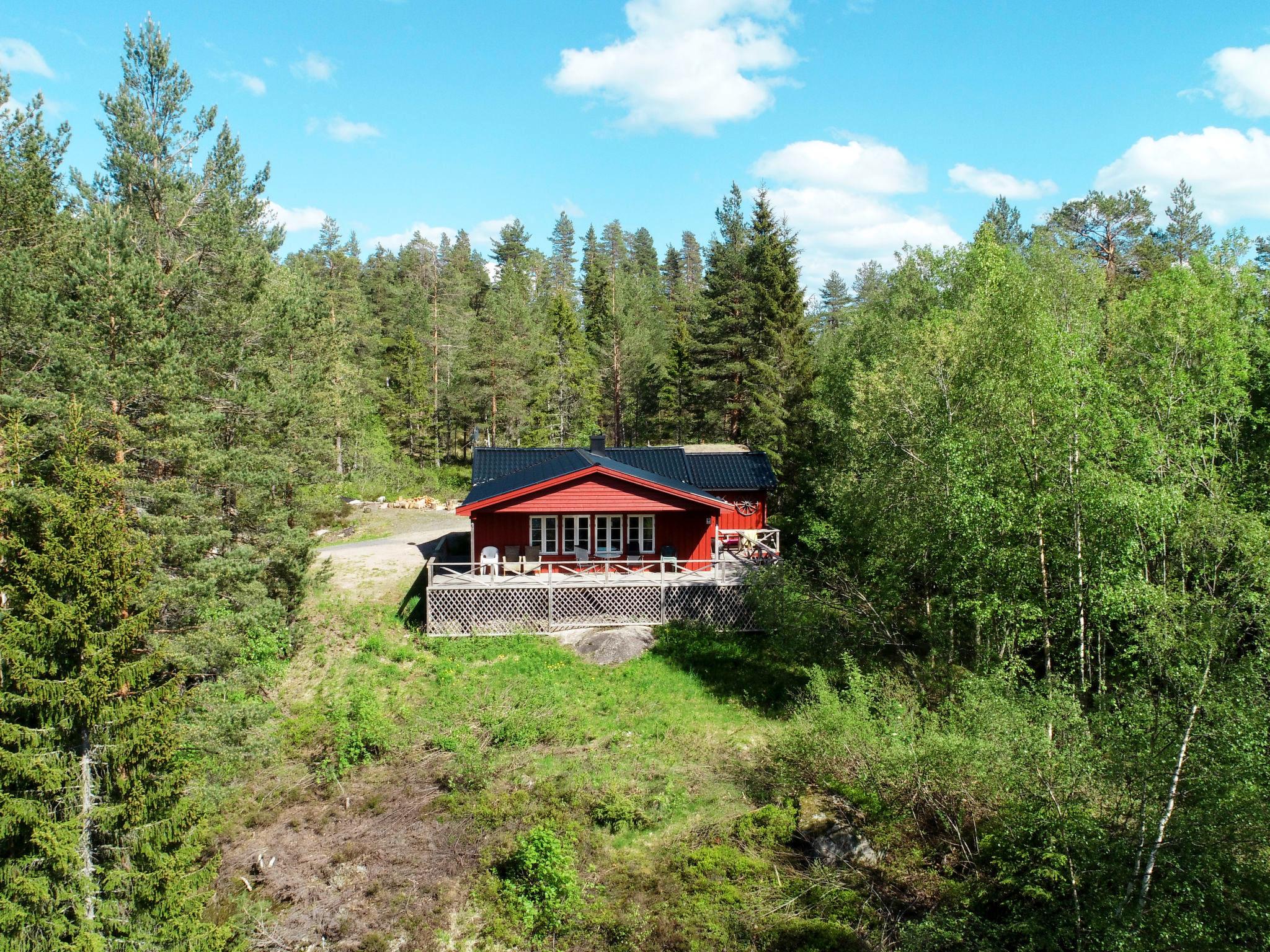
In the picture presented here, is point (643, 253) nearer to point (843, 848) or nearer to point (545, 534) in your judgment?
point (545, 534)

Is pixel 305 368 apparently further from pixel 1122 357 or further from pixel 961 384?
pixel 1122 357

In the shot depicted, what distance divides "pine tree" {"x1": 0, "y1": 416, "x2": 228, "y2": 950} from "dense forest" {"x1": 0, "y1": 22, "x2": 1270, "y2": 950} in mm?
44

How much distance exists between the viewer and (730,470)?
2714 cm

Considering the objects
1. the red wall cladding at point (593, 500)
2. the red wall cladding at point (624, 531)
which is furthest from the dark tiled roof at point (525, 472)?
the red wall cladding at point (624, 531)

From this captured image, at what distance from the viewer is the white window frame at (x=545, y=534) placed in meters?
21.9

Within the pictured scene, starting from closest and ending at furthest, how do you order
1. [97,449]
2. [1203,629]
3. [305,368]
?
[1203,629] → [97,449] → [305,368]

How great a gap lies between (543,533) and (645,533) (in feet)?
9.82

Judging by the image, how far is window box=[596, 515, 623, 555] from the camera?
72.6 feet

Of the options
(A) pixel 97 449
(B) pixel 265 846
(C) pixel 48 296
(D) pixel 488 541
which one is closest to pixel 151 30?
(C) pixel 48 296

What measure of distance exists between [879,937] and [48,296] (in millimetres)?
16866

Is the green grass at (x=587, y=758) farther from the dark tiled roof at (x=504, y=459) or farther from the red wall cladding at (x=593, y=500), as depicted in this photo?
the dark tiled roof at (x=504, y=459)

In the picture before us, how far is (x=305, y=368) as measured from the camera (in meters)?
19.3

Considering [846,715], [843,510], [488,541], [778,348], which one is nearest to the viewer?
[846,715]

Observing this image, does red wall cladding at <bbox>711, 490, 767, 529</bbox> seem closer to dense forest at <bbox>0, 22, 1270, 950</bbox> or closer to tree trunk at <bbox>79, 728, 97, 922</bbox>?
dense forest at <bbox>0, 22, 1270, 950</bbox>
